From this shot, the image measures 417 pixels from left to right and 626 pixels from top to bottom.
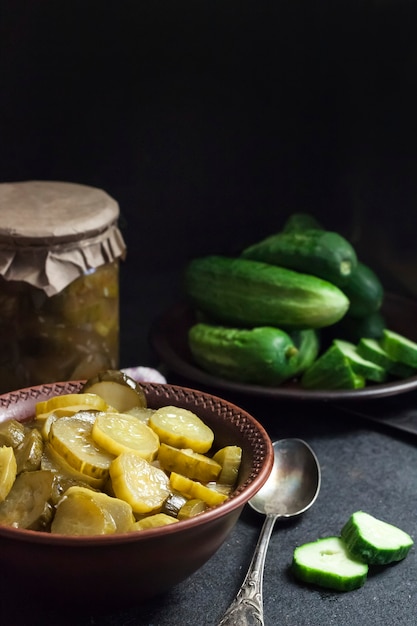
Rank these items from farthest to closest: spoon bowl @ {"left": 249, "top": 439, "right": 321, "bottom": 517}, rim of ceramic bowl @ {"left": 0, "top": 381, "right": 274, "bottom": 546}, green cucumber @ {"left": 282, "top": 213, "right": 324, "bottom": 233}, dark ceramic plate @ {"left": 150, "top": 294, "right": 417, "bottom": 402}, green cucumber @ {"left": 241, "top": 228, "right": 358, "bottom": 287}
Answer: green cucumber @ {"left": 282, "top": 213, "right": 324, "bottom": 233}
green cucumber @ {"left": 241, "top": 228, "right": 358, "bottom": 287}
dark ceramic plate @ {"left": 150, "top": 294, "right": 417, "bottom": 402}
spoon bowl @ {"left": 249, "top": 439, "right": 321, "bottom": 517}
rim of ceramic bowl @ {"left": 0, "top": 381, "right": 274, "bottom": 546}

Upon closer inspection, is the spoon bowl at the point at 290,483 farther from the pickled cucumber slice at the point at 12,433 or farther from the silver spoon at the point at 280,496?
the pickled cucumber slice at the point at 12,433

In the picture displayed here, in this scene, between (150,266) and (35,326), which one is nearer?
(35,326)

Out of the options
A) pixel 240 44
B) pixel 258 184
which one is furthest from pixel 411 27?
pixel 258 184

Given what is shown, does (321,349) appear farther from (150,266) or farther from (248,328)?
(150,266)

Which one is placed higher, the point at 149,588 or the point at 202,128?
the point at 202,128

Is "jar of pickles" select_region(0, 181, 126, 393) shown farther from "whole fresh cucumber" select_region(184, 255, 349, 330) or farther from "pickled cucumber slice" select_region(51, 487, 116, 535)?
"pickled cucumber slice" select_region(51, 487, 116, 535)

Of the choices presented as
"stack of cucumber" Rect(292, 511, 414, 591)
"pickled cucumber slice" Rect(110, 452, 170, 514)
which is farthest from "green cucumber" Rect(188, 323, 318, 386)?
"pickled cucumber slice" Rect(110, 452, 170, 514)
